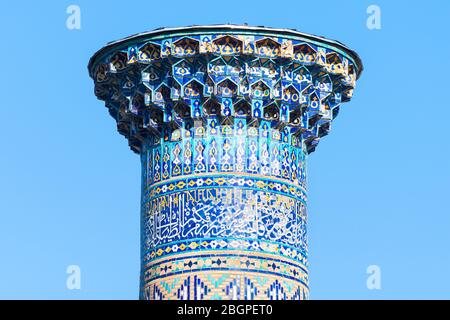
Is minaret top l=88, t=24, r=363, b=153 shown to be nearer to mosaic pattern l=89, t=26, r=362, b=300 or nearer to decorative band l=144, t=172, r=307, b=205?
mosaic pattern l=89, t=26, r=362, b=300

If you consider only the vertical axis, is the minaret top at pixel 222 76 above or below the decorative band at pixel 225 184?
above

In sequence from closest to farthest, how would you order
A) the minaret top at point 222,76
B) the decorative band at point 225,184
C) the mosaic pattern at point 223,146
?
the mosaic pattern at point 223,146, the decorative band at point 225,184, the minaret top at point 222,76

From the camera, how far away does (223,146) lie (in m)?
20.3

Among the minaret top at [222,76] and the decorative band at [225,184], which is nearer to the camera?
the decorative band at [225,184]

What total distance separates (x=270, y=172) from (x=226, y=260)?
3.26ft

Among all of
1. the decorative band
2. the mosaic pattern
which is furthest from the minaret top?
the decorative band

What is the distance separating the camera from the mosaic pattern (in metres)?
19.9

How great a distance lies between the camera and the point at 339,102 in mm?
20953

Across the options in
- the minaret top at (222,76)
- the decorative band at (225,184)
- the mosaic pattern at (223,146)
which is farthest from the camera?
the minaret top at (222,76)

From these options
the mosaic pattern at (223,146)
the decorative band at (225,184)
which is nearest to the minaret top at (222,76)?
the mosaic pattern at (223,146)

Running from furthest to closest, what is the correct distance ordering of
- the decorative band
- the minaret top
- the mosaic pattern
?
the minaret top → the decorative band → the mosaic pattern

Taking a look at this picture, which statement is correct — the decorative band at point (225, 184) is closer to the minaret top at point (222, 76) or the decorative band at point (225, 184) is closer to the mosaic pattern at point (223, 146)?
the mosaic pattern at point (223, 146)

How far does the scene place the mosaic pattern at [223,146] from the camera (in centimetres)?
1988
